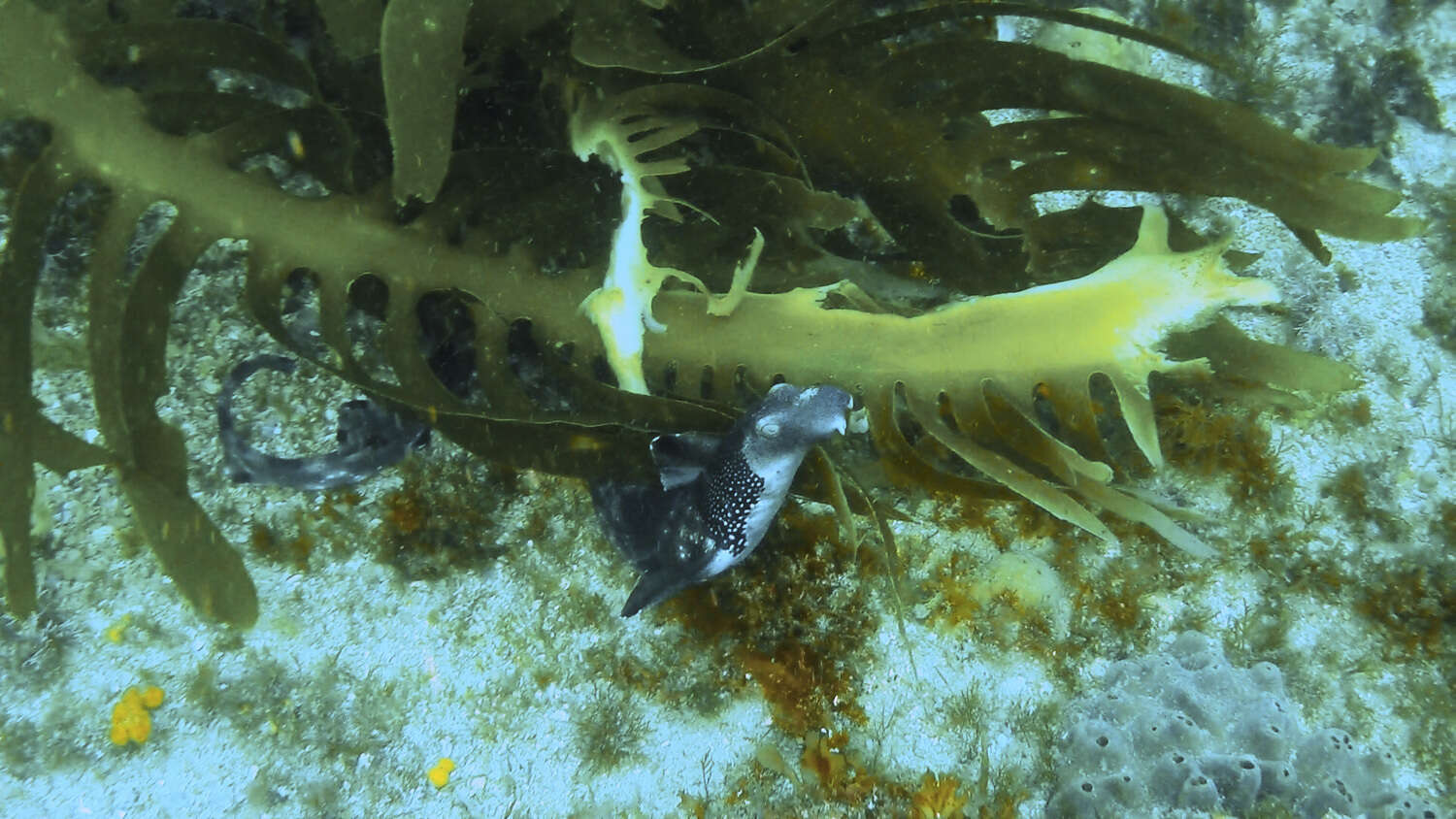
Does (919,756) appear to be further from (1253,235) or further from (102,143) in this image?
(102,143)

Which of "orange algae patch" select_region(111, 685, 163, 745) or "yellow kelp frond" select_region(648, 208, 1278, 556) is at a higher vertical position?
"yellow kelp frond" select_region(648, 208, 1278, 556)

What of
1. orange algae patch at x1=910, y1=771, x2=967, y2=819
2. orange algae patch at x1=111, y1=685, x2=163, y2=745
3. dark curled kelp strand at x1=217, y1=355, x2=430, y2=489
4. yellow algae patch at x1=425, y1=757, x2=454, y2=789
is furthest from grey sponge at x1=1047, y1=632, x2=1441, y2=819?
orange algae patch at x1=111, y1=685, x2=163, y2=745

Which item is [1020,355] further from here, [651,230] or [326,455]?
[326,455]

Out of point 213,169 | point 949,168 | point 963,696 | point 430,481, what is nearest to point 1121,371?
point 949,168

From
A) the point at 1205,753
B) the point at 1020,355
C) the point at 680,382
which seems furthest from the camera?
the point at 1205,753

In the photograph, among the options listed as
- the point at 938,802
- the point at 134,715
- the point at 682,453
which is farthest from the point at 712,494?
the point at 134,715

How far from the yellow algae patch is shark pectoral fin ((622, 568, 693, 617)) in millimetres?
786

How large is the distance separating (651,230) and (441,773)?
1808 millimetres

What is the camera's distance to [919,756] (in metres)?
2.40

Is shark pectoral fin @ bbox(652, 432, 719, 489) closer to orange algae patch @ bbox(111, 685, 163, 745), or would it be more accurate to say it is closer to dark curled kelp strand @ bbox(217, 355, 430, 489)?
dark curled kelp strand @ bbox(217, 355, 430, 489)

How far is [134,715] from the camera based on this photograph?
7.69ft

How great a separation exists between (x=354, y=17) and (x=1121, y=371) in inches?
86.3

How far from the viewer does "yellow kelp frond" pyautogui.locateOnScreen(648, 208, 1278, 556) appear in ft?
6.46

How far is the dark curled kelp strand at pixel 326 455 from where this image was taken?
2340mm
